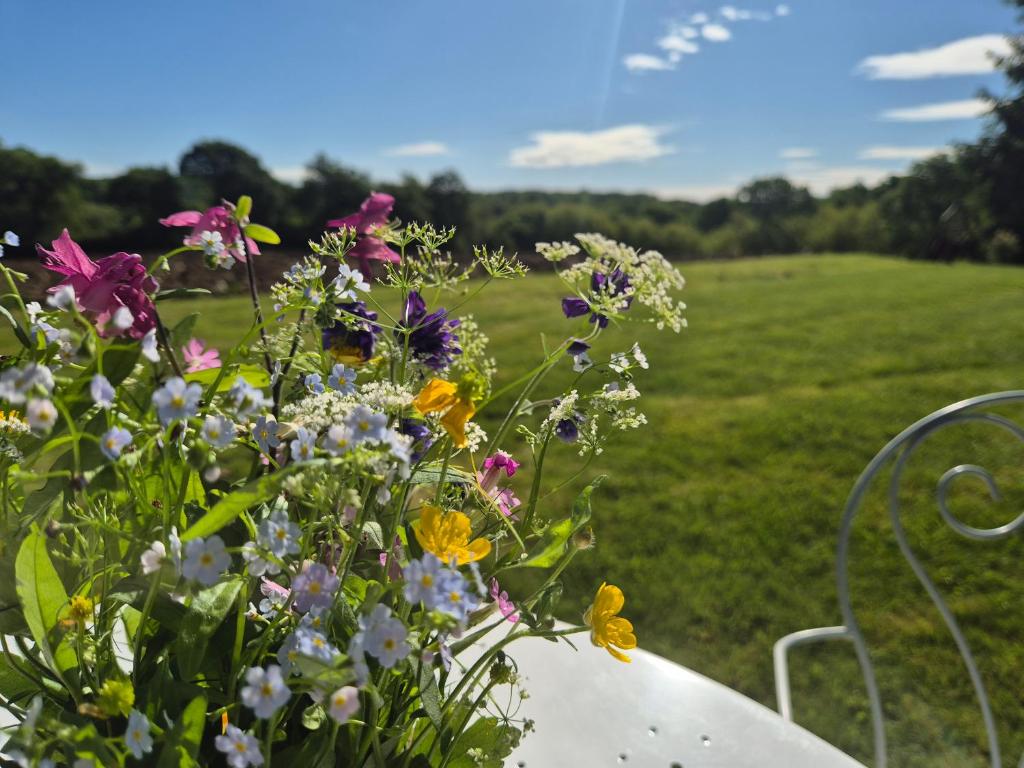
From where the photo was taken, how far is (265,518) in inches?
13.6

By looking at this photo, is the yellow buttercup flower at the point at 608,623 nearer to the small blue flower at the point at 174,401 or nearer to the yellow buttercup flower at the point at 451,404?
the yellow buttercup flower at the point at 451,404

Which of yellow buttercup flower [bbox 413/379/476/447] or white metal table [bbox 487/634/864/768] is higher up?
yellow buttercup flower [bbox 413/379/476/447]

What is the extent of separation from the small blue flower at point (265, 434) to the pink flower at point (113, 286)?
0.07 metres

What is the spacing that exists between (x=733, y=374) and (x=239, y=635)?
513 cm

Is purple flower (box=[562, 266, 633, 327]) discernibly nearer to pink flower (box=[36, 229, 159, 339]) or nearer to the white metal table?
pink flower (box=[36, 229, 159, 339])

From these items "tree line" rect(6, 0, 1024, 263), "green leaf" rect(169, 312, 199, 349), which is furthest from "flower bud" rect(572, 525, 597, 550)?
"tree line" rect(6, 0, 1024, 263)

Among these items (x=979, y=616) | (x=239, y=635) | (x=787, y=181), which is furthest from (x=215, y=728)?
(x=787, y=181)

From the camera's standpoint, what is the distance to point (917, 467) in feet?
11.6

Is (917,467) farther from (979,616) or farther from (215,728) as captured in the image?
(215,728)

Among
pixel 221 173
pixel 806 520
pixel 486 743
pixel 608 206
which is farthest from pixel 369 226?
pixel 608 206

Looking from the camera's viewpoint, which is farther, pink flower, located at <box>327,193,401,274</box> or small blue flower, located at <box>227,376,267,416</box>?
pink flower, located at <box>327,193,401,274</box>

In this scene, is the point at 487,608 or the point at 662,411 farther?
the point at 662,411

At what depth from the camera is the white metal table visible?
754 mm

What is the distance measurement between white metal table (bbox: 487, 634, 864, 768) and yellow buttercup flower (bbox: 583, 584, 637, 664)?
1.23 ft
